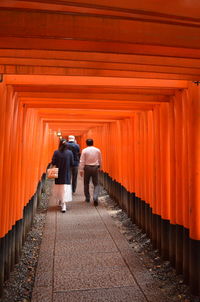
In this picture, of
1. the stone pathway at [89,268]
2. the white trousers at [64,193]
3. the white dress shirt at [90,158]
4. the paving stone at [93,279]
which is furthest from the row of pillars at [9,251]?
the white dress shirt at [90,158]

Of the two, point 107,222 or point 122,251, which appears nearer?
point 122,251

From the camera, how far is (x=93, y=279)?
335 cm

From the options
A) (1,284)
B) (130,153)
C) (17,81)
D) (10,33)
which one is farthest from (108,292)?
(130,153)

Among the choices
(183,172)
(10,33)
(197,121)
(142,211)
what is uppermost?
(10,33)

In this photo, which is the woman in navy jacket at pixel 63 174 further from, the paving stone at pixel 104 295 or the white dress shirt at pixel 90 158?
the paving stone at pixel 104 295

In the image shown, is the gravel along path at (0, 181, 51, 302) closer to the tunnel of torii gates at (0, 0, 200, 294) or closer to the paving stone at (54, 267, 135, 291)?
the tunnel of torii gates at (0, 0, 200, 294)

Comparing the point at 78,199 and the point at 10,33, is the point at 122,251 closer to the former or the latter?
the point at 10,33

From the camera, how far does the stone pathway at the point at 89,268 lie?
301cm

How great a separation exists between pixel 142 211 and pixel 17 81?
3467mm

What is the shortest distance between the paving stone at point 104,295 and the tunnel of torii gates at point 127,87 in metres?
0.66

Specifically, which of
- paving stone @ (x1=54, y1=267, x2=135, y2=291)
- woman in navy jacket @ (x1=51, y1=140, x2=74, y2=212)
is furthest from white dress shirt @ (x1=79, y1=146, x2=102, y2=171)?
paving stone @ (x1=54, y1=267, x2=135, y2=291)

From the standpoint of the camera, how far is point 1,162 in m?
2.82

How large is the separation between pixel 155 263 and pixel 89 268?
39.6 inches

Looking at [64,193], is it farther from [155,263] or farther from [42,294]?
[42,294]
